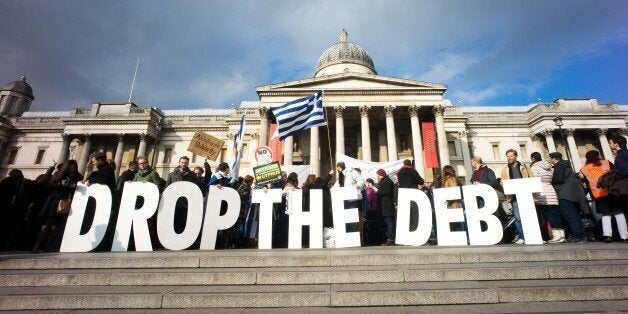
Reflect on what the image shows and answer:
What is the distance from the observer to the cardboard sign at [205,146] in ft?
29.2

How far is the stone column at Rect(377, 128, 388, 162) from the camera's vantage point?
26.8 metres

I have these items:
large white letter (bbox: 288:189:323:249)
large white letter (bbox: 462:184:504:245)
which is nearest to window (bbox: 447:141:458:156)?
large white letter (bbox: 462:184:504:245)

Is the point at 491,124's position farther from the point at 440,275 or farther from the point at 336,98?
the point at 440,275

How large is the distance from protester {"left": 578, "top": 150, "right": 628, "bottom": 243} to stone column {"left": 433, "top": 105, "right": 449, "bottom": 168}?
1598 cm

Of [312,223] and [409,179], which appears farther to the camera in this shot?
[409,179]

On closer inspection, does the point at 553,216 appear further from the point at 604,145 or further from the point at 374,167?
the point at 604,145

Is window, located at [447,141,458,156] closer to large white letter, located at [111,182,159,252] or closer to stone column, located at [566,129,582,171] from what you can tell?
stone column, located at [566,129,582,171]

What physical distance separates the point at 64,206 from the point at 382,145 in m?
24.1

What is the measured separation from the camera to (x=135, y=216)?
5.84m

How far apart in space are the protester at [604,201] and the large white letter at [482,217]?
99.4 inches

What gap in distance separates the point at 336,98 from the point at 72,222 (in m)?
21.3

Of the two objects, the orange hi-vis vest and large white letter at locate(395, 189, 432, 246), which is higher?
the orange hi-vis vest

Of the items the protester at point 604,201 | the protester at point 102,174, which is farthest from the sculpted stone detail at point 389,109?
the protester at point 102,174

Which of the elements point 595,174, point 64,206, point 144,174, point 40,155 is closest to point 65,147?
point 40,155
